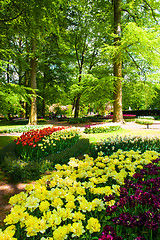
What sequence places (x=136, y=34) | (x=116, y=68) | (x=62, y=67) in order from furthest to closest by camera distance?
1. (x=62, y=67)
2. (x=116, y=68)
3. (x=136, y=34)

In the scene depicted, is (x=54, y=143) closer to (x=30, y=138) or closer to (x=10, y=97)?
(x=30, y=138)

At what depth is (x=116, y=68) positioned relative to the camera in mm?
13266

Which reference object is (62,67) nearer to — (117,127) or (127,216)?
(117,127)

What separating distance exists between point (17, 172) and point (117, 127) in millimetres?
8590

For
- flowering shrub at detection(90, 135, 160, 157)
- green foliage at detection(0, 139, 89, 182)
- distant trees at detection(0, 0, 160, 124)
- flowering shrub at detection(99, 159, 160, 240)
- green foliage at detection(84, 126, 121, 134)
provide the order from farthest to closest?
green foliage at detection(84, 126, 121, 134) → distant trees at detection(0, 0, 160, 124) → flowering shrub at detection(90, 135, 160, 157) → green foliage at detection(0, 139, 89, 182) → flowering shrub at detection(99, 159, 160, 240)

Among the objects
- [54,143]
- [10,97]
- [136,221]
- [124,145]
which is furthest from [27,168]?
[136,221]

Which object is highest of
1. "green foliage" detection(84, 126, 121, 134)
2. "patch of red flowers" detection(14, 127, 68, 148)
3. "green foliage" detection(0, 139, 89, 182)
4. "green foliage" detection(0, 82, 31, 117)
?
"green foliage" detection(0, 82, 31, 117)

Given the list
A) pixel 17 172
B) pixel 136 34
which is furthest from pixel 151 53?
pixel 17 172

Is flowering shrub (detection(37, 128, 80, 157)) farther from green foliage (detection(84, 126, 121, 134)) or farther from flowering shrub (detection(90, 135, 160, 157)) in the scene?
green foliage (detection(84, 126, 121, 134))

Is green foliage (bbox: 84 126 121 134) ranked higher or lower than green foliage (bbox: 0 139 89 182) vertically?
higher

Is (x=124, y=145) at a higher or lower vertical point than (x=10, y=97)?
lower

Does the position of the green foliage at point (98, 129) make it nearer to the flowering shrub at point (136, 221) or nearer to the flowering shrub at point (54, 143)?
the flowering shrub at point (54, 143)

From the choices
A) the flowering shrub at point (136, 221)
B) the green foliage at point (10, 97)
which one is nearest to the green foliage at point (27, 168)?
the green foliage at point (10, 97)

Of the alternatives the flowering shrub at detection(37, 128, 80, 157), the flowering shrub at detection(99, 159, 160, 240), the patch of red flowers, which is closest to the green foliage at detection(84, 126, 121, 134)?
the flowering shrub at detection(37, 128, 80, 157)
